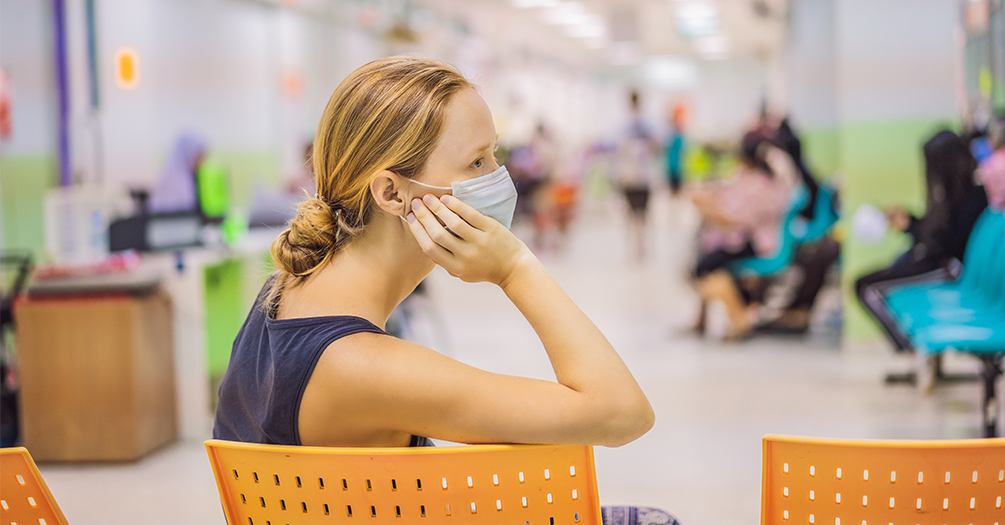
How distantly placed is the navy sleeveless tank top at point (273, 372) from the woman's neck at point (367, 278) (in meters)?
0.04

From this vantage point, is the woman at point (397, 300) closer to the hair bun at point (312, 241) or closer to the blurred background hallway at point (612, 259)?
the hair bun at point (312, 241)

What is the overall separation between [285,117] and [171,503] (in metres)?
9.08

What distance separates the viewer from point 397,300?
140 cm

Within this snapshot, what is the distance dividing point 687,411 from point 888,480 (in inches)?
130

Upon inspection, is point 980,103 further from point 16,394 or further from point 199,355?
point 16,394

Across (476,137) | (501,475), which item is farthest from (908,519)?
(476,137)

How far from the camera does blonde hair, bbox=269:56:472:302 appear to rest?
49.6 inches

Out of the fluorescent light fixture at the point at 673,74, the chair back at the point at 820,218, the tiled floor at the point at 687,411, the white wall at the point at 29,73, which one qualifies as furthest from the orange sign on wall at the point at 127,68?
the fluorescent light fixture at the point at 673,74

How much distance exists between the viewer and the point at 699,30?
21766 millimetres

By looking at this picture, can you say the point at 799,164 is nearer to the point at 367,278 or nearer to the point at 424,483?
the point at 367,278

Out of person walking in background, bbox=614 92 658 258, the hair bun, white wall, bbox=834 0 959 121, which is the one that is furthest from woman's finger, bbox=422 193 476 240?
person walking in background, bbox=614 92 658 258

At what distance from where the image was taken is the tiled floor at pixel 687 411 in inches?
129

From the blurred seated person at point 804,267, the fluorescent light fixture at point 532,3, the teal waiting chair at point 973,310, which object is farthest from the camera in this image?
the fluorescent light fixture at point 532,3

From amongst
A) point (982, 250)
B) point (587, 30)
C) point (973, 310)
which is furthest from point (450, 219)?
point (587, 30)
